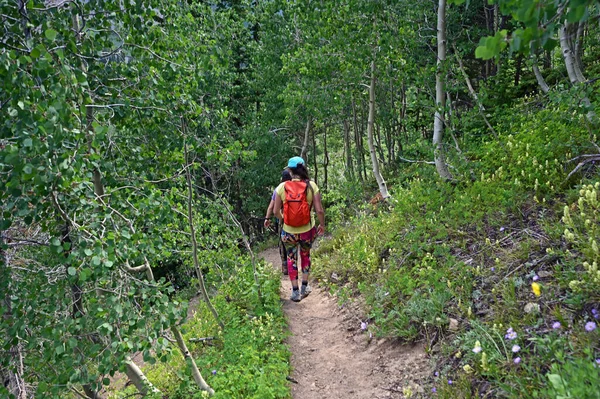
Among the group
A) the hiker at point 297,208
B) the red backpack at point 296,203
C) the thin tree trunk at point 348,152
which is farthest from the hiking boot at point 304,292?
the thin tree trunk at point 348,152

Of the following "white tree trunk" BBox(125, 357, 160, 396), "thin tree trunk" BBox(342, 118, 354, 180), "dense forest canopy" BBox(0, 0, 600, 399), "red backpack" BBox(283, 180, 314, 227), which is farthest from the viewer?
"thin tree trunk" BBox(342, 118, 354, 180)

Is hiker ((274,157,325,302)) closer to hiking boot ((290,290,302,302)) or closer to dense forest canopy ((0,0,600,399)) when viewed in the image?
hiking boot ((290,290,302,302))

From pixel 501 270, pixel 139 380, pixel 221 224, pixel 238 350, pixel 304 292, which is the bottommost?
pixel 304 292

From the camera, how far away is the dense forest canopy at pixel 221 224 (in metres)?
2.39

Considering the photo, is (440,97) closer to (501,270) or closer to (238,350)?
(501,270)

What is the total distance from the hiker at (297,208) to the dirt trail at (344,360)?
1.10m

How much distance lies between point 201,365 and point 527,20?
16.6ft

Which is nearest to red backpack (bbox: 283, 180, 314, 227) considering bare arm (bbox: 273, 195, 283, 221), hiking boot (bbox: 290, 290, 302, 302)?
bare arm (bbox: 273, 195, 283, 221)

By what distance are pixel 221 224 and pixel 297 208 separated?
1.50 meters

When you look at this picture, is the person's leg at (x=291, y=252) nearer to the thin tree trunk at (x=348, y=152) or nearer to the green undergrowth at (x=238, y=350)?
the green undergrowth at (x=238, y=350)

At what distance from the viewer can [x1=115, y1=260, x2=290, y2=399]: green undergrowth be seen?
4.31 metres

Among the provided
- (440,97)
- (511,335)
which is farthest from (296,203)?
(511,335)

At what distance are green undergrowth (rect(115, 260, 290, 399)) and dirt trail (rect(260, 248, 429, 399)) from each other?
302 mm

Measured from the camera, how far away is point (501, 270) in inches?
167
